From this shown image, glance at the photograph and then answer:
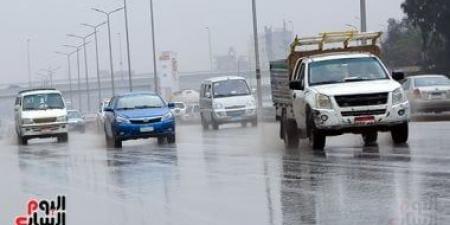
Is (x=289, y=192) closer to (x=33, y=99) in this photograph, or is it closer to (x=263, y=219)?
(x=263, y=219)

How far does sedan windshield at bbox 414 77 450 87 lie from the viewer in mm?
34500

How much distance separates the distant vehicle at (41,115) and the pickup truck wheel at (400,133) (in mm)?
18085

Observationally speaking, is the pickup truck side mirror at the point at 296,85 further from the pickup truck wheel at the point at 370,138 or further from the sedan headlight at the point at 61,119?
the sedan headlight at the point at 61,119

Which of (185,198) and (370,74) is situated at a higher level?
(370,74)

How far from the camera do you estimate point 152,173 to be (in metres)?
16.5

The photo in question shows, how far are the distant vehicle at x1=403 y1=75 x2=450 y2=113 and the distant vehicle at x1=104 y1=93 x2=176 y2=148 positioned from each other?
34.4ft

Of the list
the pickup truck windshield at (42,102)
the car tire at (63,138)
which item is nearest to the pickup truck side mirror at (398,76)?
the car tire at (63,138)

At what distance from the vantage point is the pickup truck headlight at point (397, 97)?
18438mm

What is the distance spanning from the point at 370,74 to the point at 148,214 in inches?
376

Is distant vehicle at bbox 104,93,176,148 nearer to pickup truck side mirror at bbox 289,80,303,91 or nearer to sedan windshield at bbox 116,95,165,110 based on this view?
sedan windshield at bbox 116,95,165,110

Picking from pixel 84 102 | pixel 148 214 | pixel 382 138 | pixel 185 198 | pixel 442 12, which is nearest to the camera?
pixel 148 214

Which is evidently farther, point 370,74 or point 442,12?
point 442,12

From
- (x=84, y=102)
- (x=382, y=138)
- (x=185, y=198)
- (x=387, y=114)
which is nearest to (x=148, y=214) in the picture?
(x=185, y=198)

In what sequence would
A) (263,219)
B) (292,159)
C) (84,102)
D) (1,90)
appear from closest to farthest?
1. (263,219)
2. (292,159)
3. (1,90)
4. (84,102)
